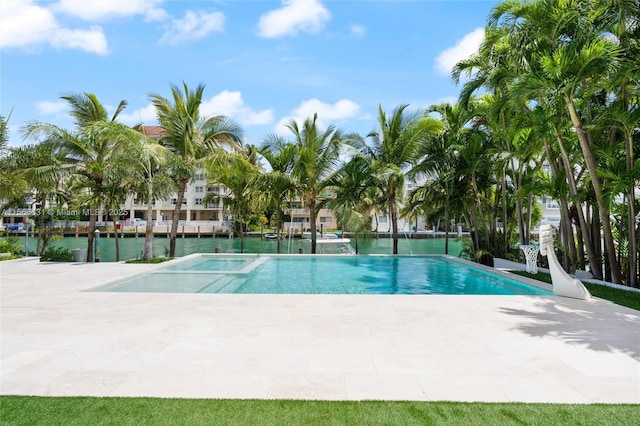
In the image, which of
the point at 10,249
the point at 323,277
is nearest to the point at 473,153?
the point at 323,277

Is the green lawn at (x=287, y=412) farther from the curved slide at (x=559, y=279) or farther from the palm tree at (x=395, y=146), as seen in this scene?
the palm tree at (x=395, y=146)

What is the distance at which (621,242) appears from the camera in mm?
9406

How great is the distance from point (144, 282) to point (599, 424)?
9.73m

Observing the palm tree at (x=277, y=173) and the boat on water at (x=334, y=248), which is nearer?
the palm tree at (x=277, y=173)

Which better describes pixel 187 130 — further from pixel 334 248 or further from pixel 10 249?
pixel 334 248

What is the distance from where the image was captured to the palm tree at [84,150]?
13.3 metres

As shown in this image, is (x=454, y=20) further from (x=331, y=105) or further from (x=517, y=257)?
(x=517, y=257)

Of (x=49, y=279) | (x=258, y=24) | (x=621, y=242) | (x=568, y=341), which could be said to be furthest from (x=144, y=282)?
(x=621, y=242)

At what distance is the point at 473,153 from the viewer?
13.0 meters

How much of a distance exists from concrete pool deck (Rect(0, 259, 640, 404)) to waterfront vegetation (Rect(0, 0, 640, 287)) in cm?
414

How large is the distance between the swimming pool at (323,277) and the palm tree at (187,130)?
12.1 ft

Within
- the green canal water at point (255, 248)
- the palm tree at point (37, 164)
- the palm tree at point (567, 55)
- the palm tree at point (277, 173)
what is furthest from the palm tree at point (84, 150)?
the palm tree at point (567, 55)

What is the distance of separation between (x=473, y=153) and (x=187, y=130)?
1072 cm

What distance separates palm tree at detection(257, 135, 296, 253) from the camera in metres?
15.7
